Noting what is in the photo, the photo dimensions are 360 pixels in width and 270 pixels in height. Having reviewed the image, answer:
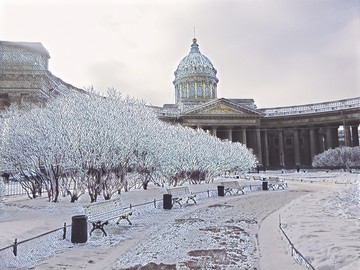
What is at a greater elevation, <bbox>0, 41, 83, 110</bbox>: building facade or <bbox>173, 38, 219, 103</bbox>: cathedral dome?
<bbox>173, 38, 219, 103</bbox>: cathedral dome

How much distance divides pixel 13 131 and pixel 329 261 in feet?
55.3

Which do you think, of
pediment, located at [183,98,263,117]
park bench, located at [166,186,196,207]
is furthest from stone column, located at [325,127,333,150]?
park bench, located at [166,186,196,207]

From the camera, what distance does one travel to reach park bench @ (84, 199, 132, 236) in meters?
9.34

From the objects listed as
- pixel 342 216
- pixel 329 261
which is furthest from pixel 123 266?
pixel 342 216

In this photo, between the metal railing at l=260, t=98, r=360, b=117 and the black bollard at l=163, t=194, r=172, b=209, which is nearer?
the black bollard at l=163, t=194, r=172, b=209

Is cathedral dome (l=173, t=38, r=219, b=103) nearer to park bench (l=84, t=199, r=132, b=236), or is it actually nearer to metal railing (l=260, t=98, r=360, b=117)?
metal railing (l=260, t=98, r=360, b=117)

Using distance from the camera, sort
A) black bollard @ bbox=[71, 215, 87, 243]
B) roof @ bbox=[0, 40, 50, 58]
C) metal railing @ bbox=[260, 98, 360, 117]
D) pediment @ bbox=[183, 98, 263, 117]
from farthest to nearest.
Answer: pediment @ bbox=[183, 98, 263, 117] < metal railing @ bbox=[260, 98, 360, 117] < roof @ bbox=[0, 40, 50, 58] < black bollard @ bbox=[71, 215, 87, 243]

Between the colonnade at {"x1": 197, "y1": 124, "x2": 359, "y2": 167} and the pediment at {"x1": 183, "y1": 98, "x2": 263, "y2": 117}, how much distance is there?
9.19ft

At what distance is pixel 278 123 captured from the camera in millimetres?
63844

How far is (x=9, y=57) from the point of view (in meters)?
32.5

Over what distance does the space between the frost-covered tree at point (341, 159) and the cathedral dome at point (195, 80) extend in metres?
32.8

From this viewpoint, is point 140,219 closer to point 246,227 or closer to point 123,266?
point 246,227

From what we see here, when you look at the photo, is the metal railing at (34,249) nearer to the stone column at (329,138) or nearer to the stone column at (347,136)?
the stone column at (347,136)

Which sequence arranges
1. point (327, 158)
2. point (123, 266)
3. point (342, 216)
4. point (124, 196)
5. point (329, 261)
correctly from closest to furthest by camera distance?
point (329, 261)
point (123, 266)
point (342, 216)
point (124, 196)
point (327, 158)
